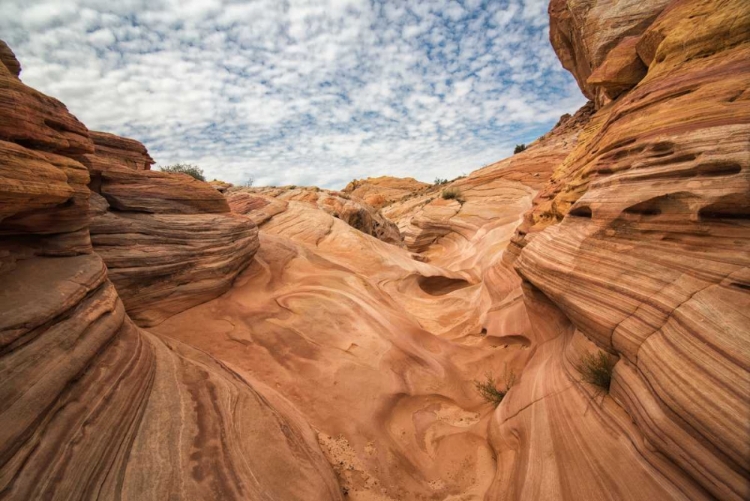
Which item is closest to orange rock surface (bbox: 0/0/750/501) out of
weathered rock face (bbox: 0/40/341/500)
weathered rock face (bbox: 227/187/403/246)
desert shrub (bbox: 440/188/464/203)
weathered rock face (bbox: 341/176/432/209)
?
weathered rock face (bbox: 0/40/341/500)

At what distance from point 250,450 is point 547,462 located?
3025 millimetres

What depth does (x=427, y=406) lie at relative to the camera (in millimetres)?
4949

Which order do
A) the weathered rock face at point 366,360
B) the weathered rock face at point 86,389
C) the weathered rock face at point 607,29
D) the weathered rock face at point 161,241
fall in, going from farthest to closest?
the weathered rock face at point 607,29
the weathered rock face at point 161,241
the weathered rock face at point 366,360
the weathered rock face at point 86,389

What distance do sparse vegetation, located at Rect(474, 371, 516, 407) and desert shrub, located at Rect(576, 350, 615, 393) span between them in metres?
1.46

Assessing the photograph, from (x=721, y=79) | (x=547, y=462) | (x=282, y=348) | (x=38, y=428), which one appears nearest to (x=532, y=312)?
(x=547, y=462)

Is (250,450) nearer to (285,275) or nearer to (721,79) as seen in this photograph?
(285,275)

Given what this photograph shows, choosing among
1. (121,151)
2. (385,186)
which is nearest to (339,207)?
(121,151)

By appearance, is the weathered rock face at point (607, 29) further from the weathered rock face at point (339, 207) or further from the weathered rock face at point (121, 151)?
the weathered rock face at point (121, 151)

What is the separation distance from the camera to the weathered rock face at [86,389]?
88.3 inches

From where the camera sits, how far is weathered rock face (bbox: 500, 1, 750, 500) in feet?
7.42

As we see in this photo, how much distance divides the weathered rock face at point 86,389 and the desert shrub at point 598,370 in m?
3.10

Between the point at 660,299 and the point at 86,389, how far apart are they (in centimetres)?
537

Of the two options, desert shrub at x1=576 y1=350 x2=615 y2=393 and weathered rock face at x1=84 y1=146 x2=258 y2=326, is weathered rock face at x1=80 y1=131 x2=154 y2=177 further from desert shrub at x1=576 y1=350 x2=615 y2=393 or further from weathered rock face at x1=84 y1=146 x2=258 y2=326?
desert shrub at x1=576 y1=350 x2=615 y2=393

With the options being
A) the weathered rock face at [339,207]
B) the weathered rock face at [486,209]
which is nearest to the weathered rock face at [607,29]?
the weathered rock face at [486,209]
